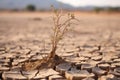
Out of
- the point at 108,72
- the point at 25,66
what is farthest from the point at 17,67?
the point at 108,72

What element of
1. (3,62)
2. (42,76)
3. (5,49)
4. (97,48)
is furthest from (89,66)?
(5,49)

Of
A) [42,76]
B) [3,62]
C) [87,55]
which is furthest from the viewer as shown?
[87,55]

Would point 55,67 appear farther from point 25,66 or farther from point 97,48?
point 97,48

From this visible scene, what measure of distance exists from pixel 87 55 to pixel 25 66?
112 centimetres

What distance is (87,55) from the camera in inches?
159

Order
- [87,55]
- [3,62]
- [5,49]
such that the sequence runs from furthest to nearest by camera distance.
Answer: [5,49] < [87,55] < [3,62]

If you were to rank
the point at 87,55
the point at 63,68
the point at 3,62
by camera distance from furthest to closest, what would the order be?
the point at 87,55 → the point at 3,62 → the point at 63,68

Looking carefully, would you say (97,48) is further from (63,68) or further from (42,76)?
(42,76)

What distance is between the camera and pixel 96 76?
302 centimetres

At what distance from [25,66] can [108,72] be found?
3.39 feet

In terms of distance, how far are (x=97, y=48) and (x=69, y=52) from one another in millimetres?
740

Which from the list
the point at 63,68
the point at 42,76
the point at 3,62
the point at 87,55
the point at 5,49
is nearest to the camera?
the point at 42,76

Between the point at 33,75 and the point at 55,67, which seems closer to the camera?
the point at 33,75

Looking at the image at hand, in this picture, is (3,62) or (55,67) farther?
(3,62)
